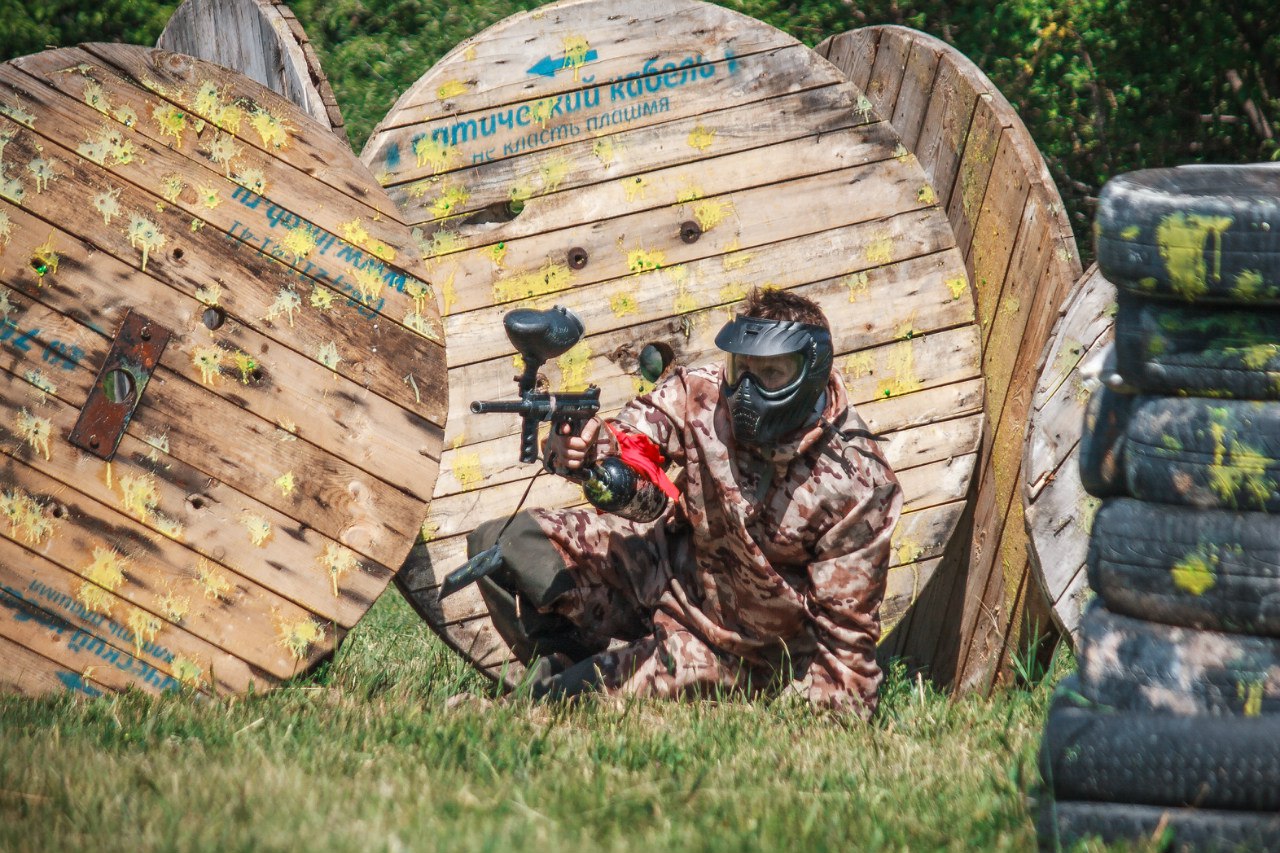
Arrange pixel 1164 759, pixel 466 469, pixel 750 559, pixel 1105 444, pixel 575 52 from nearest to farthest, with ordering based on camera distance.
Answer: pixel 1164 759 < pixel 1105 444 < pixel 750 559 < pixel 466 469 < pixel 575 52

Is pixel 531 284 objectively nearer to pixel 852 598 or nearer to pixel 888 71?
pixel 852 598

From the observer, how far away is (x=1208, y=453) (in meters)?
2.42

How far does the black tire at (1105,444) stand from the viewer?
260cm

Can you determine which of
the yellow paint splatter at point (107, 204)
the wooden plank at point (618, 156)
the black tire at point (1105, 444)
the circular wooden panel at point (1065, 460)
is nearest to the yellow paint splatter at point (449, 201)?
the wooden plank at point (618, 156)

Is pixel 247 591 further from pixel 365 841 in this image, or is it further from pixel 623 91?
pixel 623 91

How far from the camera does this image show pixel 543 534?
12.3 feet

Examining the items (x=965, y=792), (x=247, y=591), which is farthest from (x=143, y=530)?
(x=965, y=792)

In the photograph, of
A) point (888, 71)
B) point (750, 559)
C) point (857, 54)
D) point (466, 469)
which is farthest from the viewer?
point (857, 54)

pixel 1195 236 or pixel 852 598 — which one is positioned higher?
pixel 1195 236

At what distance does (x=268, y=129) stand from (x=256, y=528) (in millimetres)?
1003

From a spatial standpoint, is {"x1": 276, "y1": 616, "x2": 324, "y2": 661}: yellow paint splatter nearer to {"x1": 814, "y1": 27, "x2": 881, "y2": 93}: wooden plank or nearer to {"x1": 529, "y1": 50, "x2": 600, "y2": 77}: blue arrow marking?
{"x1": 529, "y1": 50, "x2": 600, "y2": 77}: blue arrow marking

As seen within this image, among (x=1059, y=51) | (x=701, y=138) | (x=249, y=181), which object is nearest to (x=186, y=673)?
(x=249, y=181)

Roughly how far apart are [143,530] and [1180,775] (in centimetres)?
236

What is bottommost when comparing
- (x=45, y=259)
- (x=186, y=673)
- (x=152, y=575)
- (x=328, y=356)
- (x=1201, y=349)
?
(x=186, y=673)
